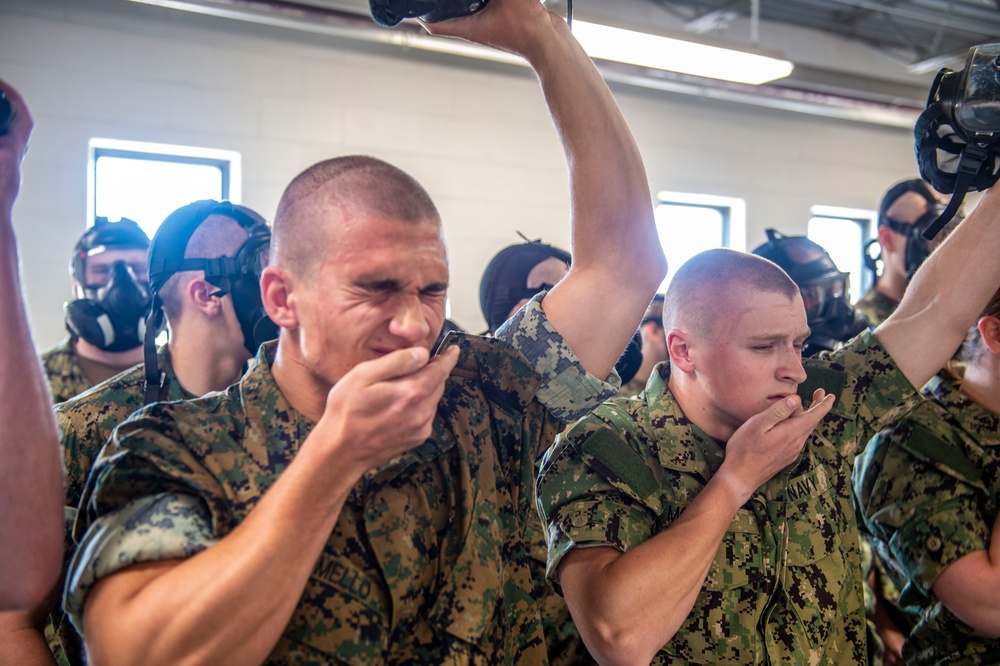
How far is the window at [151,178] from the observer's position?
4.83 metres

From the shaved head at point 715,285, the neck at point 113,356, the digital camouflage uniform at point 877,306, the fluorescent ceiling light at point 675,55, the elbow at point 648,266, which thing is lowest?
the neck at point 113,356

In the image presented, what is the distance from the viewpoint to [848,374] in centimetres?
178

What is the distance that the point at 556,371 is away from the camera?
1357 mm

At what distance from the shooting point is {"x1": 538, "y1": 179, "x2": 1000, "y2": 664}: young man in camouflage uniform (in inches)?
56.0

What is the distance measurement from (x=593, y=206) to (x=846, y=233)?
258 inches

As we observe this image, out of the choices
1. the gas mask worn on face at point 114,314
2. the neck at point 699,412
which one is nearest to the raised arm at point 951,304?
the neck at point 699,412

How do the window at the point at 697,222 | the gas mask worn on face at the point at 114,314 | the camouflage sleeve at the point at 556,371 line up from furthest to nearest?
the window at the point at 697,222 < the gas mask worn on face at the point at 114,314 < the camouflage sleeve at the point at 556,371

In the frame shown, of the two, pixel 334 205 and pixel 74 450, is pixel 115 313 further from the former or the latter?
pixel 334 205

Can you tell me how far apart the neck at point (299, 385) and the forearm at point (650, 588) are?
0.53 metres

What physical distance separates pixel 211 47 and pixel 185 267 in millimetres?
3407

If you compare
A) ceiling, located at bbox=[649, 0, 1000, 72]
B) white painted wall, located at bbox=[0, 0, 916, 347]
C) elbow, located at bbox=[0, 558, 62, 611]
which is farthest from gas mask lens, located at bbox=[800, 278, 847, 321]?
ceiling, located at bbox=[649, 0, 1000, 72]

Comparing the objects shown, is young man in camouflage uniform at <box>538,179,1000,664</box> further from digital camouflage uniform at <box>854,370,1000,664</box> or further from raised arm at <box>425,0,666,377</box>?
raised arm at <box>425,0,666,377</box>

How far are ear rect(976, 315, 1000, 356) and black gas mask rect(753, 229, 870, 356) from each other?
1044 millimetres

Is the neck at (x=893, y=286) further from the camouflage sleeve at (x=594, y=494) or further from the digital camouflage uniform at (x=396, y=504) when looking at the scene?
the digital camouflage uniform at (x=396, y=504)
